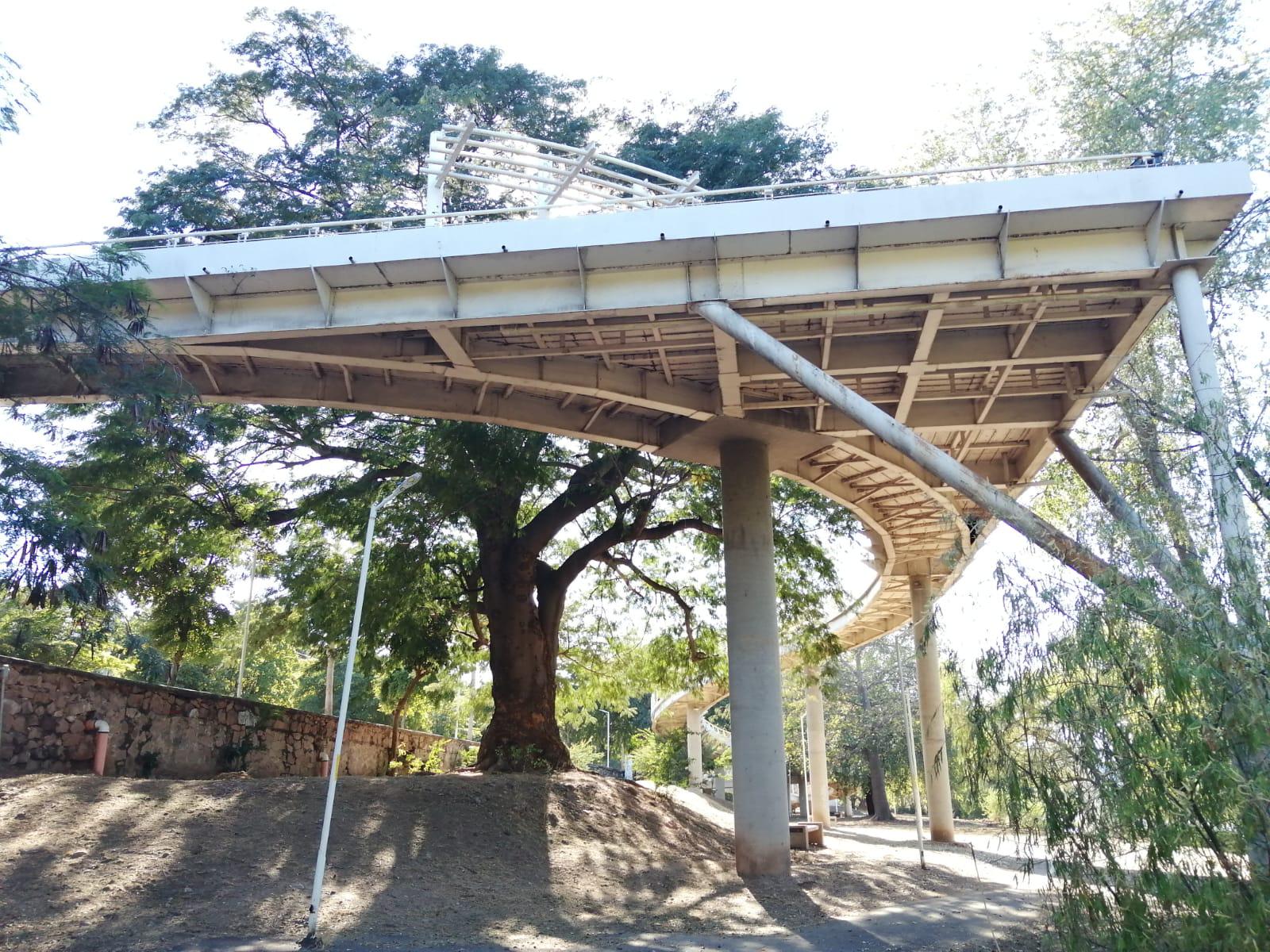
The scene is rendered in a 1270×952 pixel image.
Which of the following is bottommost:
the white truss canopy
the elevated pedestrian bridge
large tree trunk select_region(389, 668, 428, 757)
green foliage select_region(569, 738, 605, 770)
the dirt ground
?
the dirt ground

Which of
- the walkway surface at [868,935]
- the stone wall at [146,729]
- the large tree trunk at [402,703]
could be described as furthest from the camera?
the large tree trunk at [402,703]

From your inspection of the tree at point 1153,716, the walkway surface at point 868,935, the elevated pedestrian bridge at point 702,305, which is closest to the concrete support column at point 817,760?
the walkway surface at point 868,935

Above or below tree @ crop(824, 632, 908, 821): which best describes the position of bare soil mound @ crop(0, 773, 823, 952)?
below

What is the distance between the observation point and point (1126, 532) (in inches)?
400

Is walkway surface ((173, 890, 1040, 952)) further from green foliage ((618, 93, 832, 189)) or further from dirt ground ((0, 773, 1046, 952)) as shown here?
green foliage ((618, 93, 832, 189))

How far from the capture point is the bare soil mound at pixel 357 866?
468 inches

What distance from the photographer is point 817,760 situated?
1612 inches

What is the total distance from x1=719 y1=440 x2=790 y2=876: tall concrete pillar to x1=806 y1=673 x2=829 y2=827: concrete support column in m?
20.8

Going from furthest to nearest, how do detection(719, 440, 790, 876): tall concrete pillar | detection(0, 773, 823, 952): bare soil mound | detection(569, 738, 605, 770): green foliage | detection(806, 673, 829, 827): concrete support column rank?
detection(569, 738, 605, 770): green foliage
detection(806, 673, 829, 827): concrete support column
detection(719, 440, 790, 876): tall concrete pillar
detection(0, 773, 823, 952): bare soil mound

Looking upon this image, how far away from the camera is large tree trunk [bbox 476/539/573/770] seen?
22125mm

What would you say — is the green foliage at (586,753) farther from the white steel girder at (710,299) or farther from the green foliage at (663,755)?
the white steel girder at (710,299)

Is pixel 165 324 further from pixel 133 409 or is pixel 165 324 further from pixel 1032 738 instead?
pixel 1032 738

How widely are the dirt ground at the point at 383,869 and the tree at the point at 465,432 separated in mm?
3470

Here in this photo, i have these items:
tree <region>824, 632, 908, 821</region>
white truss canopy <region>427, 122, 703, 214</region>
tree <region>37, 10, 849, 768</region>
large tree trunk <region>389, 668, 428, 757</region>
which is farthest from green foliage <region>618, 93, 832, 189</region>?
tree <region>824, 632, 908, 821</region>
